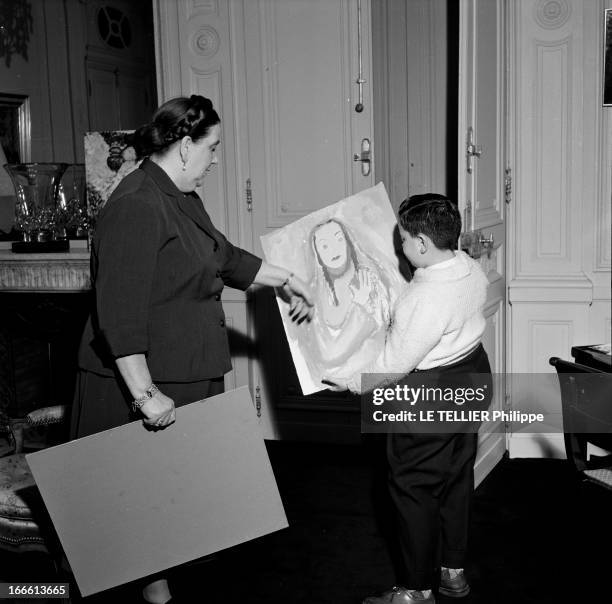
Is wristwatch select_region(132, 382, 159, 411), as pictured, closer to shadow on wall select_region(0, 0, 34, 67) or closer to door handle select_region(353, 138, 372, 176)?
door handle select_region(353, 138, 372, 176)

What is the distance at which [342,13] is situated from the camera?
12.4 ft

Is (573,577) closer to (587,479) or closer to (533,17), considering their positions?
(587,479)

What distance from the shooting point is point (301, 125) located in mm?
3922

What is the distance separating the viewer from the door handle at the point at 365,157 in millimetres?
3811

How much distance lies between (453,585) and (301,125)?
2.30 meters

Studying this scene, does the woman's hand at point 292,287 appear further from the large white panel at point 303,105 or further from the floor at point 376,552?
the large white panel at point 303,105

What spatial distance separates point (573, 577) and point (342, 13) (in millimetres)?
2646

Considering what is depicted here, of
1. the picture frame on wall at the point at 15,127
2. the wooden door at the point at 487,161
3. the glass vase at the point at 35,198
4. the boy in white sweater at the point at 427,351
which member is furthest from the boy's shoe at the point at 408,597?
the picture frame on wall at the point at 15,127

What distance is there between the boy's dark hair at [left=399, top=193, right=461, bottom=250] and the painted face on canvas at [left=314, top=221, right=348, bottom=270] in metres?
0.39

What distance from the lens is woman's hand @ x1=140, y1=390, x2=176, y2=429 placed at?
2074mm

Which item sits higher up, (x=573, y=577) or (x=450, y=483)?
(x=450, y=483)

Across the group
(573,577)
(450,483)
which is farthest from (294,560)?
(573,577)

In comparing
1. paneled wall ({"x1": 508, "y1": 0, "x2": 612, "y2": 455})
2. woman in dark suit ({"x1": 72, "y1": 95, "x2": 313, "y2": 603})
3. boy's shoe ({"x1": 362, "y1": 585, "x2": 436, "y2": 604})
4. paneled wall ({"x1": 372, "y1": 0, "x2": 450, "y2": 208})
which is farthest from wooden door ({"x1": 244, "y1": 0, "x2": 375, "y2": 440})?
boy's shoe ({"x1": 362, "y1": 585, "x2": 436, "y2": 604})

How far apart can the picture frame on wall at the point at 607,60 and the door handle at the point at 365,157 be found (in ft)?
3.51
